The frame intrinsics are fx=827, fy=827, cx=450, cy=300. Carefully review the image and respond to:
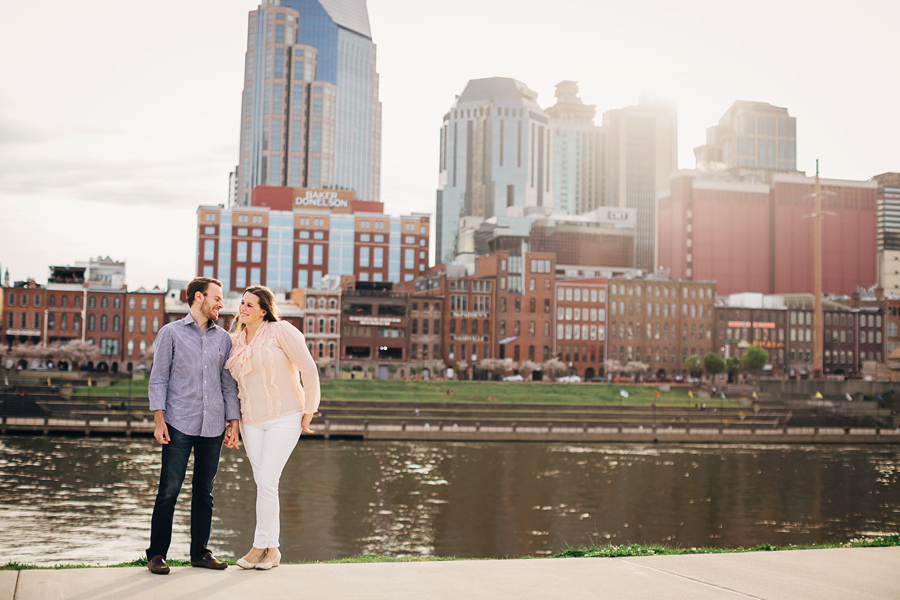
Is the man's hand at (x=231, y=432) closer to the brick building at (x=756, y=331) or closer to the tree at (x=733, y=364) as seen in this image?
the tree at (x=733, y=364)

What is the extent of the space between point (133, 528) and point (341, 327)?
78922 millimetres

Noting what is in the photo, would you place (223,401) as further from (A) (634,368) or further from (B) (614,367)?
(A) (634,368)

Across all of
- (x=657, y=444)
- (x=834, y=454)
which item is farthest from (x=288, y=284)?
(x=834, y=454)

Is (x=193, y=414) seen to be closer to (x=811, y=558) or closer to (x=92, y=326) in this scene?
(x=811, y=558)

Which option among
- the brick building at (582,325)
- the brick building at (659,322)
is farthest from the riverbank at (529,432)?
the brick building at (659,322)

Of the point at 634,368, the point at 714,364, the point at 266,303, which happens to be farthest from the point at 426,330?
the point at 266,303

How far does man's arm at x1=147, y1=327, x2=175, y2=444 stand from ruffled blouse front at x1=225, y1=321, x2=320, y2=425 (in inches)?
25.6

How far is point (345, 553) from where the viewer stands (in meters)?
27.1

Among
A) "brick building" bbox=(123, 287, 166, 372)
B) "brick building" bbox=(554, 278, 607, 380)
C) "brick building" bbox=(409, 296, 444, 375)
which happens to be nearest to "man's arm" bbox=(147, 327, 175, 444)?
"brick building" bbox=(409, 296, 444, 375)

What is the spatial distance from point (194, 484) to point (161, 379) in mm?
1279

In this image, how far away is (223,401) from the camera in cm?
934

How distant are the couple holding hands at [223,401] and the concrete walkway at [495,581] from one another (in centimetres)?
71

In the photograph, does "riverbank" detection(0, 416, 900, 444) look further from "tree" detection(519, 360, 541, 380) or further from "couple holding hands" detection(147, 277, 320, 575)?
"couple holding hands" detection(147, 277, 320, 575)

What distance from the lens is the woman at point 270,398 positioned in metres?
9.18
